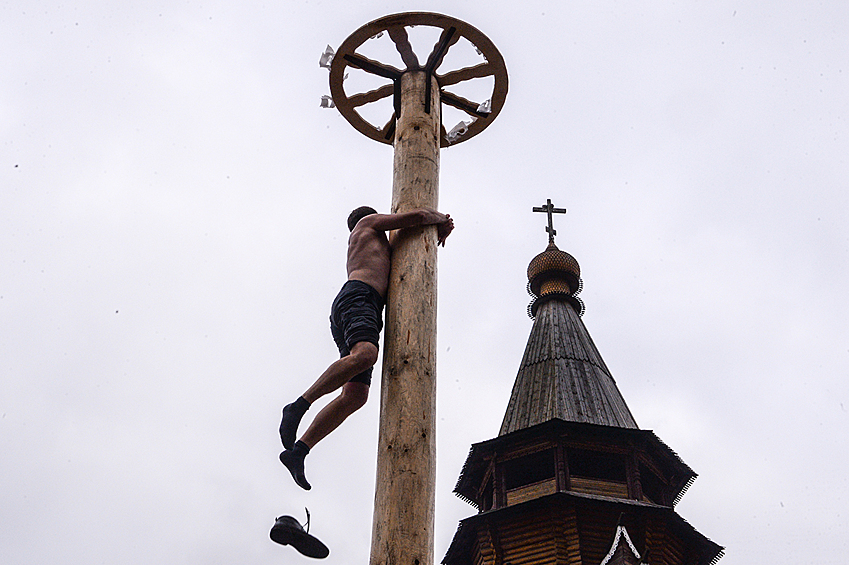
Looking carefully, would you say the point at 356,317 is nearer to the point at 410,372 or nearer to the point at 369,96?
the point at 410,372

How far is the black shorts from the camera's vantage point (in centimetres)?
562

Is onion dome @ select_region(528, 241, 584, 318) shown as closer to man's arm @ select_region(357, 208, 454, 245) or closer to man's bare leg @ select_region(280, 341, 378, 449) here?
man's arm @ select_region(357, 208, 454, 245)

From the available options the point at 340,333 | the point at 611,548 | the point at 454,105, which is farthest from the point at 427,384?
the point at 611,548

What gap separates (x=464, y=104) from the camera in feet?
24.5

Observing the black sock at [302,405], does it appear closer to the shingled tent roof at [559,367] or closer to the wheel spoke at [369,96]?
the wheel spoke at [369,96]

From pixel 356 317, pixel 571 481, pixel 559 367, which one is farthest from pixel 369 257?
pixel 559 367

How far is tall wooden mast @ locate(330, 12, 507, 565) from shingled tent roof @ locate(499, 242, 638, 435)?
18162 millimetres

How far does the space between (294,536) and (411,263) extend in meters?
1.67

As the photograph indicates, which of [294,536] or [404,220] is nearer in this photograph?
[294,536]

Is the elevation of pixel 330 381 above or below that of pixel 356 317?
below

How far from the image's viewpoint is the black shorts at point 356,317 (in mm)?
5625

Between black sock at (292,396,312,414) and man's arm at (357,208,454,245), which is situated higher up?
man's arm at (357,208,454,245)

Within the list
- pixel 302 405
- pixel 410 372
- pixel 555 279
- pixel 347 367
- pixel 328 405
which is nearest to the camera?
pixel 410 372

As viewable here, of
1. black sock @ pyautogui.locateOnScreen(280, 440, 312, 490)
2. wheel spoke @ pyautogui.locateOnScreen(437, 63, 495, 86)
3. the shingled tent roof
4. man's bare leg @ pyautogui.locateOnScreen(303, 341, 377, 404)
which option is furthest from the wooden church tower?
man's bare leg @ pyautogui.locateOnScreen(303, 341, 377, 404)
